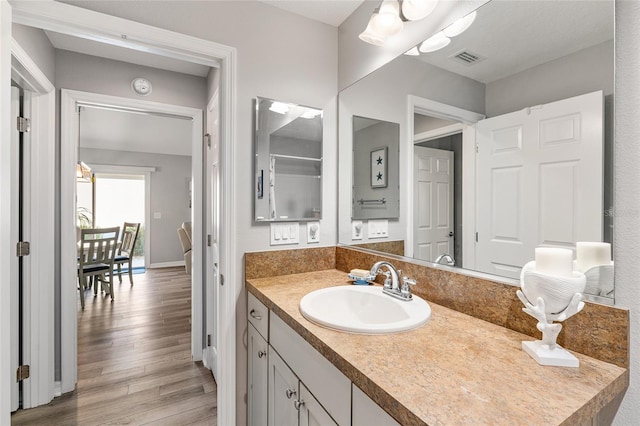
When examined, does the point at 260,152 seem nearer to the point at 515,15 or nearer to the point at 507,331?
the point at 515,15

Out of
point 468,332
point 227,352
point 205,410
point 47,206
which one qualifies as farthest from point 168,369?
point 468,332

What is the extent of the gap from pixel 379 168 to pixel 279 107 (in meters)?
0.64

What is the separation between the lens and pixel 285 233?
161 centimetres

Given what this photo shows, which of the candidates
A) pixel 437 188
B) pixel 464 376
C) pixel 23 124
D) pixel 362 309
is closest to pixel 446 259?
pixel 437 188

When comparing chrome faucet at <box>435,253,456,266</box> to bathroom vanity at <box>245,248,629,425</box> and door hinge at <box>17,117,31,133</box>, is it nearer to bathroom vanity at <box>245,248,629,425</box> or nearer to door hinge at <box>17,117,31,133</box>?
bathroom vanity at <box>245,248,629,425</box>

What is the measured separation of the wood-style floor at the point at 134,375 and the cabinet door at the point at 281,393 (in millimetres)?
891

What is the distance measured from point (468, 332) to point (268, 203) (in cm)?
108

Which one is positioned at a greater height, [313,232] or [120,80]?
[120,80]

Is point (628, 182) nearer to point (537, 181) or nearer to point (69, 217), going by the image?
point (537, 181)

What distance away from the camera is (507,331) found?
35.8 inches

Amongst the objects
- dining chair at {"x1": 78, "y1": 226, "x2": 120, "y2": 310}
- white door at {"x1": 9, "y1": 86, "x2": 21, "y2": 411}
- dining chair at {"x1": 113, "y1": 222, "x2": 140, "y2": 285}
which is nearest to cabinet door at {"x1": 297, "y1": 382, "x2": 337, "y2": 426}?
white door at {"x1": 9, "y1": 86, "x2": 21, "y2": 411}

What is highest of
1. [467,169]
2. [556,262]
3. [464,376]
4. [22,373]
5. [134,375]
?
[467,169]

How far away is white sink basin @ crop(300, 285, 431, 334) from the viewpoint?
35.6 inches

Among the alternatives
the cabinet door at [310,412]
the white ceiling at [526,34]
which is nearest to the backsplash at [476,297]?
the cabinet door at [310,412]
